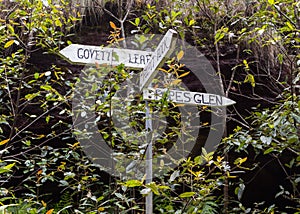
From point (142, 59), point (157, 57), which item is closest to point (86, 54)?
point (142, 59)

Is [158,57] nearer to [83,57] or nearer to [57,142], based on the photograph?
[83,57]

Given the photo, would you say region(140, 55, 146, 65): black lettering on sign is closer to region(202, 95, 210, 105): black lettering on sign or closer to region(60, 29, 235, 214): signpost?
region(60, 29, 235, 214): signpost

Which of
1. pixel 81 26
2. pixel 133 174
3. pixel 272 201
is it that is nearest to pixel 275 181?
pixel 272 201

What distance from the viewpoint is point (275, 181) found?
11.5ft

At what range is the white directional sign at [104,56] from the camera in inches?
60.5

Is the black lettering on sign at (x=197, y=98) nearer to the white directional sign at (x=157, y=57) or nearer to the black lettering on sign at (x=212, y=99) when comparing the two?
the black lettering on sign at (x=212, y=99)

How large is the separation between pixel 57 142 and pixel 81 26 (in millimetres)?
1066

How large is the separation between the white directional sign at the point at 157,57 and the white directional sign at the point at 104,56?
0.41 feet

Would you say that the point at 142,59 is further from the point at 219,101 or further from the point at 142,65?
the point at 219,101

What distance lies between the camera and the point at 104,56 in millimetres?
1562

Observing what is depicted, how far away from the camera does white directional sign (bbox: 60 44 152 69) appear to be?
154cm

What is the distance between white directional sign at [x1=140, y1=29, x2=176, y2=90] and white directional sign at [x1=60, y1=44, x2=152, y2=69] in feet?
0.41

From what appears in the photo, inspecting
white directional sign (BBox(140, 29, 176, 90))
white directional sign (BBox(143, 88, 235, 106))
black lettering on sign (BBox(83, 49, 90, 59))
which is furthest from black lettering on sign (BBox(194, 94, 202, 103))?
black lettering on sign (BBox(83, 49, 90, 59))

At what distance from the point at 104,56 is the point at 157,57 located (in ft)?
1.37
